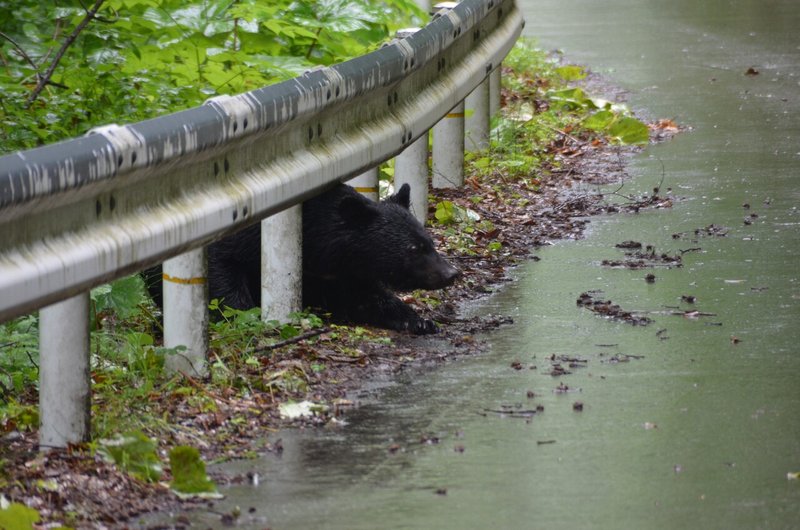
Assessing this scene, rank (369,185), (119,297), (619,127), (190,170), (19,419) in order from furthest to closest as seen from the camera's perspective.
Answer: (619,127) → (369,185) → (119,297) → (19,419) → (190,170)

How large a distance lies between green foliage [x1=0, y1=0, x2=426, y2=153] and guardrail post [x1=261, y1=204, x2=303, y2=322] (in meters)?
1.86

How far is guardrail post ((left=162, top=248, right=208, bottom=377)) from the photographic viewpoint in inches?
201

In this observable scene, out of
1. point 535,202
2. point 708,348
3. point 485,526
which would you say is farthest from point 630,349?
point 535,202

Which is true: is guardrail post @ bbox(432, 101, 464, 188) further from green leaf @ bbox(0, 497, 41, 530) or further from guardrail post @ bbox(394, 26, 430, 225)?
green leaf @ bbox(0, 497, 41, 530)

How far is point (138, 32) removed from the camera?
10031mm

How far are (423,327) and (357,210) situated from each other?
2.65ft

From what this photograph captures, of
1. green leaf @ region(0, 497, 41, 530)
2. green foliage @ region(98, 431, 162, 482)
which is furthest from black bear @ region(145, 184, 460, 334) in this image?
green leaf @ region(0, 497, 41, 530)

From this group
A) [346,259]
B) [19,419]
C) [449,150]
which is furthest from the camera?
[449,150]

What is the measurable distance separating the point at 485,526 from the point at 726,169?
237 inches

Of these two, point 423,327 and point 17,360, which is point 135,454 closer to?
point 17,360

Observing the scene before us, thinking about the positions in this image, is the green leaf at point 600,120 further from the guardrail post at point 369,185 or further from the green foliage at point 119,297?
the green foliage at point 119,297

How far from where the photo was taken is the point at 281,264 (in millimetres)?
6082

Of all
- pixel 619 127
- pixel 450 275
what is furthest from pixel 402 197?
pixel 619 127

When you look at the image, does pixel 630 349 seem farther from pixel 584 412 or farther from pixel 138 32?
pixel 138 32
